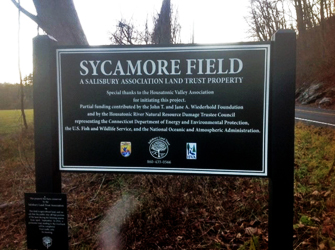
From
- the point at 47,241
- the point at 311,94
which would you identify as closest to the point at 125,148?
the point at 47,241

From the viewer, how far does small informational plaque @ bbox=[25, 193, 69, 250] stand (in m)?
2.98

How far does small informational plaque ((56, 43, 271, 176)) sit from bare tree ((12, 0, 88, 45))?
289cm

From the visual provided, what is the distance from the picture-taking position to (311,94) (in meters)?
25.8

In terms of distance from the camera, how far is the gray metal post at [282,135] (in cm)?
266

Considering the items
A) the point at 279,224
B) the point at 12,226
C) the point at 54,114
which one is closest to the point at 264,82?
the point at 279,224

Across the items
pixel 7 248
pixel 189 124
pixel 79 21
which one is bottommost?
pixel 7 248

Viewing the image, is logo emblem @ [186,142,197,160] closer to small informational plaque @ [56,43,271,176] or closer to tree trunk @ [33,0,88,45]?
small informational plaque @ [56,43,271,176]

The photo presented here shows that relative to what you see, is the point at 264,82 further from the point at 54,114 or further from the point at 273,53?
the point at 54,114

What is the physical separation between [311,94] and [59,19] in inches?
949

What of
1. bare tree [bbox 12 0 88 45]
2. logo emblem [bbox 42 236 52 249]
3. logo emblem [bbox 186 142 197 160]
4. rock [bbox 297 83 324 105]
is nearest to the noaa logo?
logo emblem [bbox 186 142 197 160]

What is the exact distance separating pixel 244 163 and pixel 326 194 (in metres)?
2.32

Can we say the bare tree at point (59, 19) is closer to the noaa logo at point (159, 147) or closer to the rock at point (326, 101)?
the noaa logo at point (159, 147)

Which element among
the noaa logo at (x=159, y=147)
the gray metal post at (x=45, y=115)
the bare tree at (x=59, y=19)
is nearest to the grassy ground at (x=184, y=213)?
the noaa logo at (x=159, y=147)

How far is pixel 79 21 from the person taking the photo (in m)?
5.77
